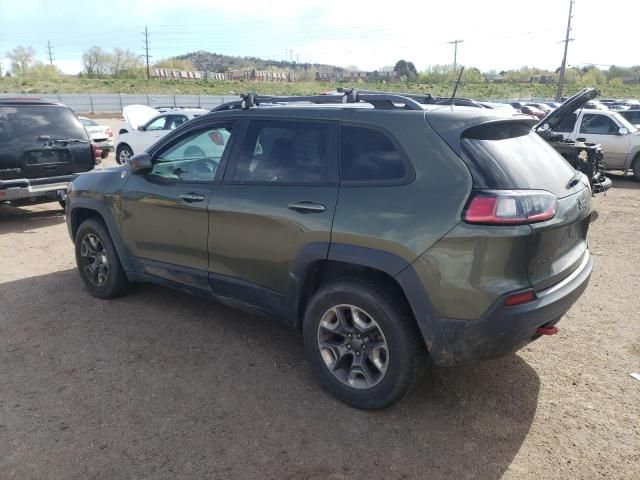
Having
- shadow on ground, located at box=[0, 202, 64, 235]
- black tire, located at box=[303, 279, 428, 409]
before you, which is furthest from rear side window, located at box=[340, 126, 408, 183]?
shadow on ground, located at box=[0, 202, 64, 235]

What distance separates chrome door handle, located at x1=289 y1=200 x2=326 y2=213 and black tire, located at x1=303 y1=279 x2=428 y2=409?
46 cm

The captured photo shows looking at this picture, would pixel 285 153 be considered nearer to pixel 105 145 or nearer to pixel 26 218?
pixel 26 218

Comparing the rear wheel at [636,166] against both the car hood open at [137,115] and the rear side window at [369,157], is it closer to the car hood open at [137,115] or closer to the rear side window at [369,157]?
the rear side window at [369,157]

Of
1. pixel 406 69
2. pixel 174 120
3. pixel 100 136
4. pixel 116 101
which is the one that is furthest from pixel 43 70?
pixel 174 120

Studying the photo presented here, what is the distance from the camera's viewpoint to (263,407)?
3.15 meters

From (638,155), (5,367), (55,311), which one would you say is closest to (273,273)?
(5,367)

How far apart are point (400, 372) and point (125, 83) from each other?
7366cm

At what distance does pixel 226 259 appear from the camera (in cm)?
371

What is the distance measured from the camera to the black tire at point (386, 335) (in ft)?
9.36

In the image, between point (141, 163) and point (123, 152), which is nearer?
point (141, 163)

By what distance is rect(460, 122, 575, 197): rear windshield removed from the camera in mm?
2680

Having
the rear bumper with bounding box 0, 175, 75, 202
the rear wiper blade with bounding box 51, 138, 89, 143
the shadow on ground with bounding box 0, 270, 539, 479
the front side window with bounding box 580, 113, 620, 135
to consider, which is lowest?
the shadow on ground with bounding box 0, 270, 539, 479

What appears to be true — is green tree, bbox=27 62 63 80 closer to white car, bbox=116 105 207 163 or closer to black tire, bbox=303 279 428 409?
white car, bbox=116 105 207 163

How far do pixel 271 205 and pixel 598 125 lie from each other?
12.1 metres
